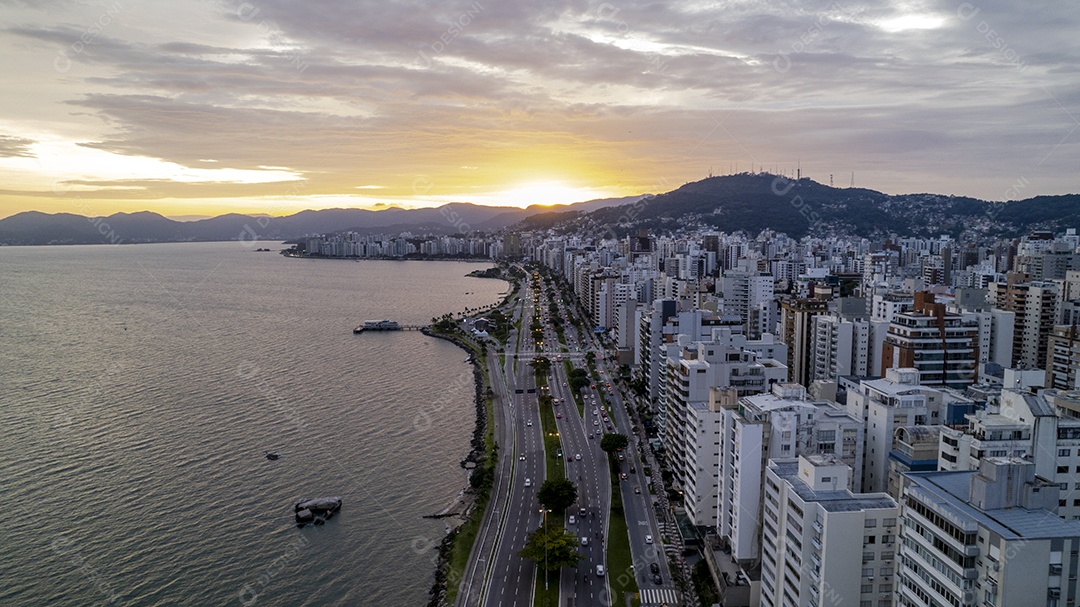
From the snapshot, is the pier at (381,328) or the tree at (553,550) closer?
the tree at (553,550)

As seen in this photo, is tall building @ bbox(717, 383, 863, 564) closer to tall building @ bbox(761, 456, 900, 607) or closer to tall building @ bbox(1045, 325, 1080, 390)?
tall building @ bbox(761, 456, 900, 607)

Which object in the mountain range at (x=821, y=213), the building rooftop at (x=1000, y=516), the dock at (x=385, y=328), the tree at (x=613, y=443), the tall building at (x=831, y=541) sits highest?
the mountain range at (x=821, y=213)

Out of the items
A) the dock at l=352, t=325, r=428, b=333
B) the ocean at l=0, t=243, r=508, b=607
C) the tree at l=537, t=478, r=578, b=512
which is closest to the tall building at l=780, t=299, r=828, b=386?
the ocean at l=0, t=243, r=508, b=607

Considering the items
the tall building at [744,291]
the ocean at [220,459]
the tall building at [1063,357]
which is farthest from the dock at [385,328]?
the tall building at [1063,357]

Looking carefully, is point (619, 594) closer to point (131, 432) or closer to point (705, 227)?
point (131, 432)

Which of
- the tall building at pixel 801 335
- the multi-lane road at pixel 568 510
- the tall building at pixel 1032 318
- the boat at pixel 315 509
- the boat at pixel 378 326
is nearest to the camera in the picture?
the multi-lane road at pixel 568 510

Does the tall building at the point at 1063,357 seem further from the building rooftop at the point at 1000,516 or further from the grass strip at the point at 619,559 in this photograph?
the building rooftop at the point at 1000,516

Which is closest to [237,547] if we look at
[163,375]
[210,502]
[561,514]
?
[210,502]
